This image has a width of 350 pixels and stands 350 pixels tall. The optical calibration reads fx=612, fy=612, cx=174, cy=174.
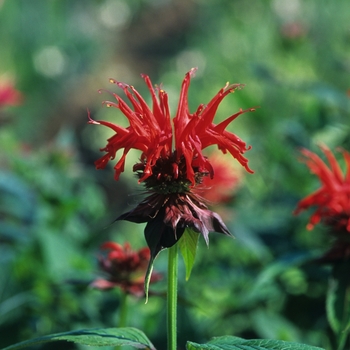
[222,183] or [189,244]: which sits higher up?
[222,183]

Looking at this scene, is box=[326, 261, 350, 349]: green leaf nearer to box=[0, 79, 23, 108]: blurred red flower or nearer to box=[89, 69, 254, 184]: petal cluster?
box=[89, 69, 254, 184]: petal cluster

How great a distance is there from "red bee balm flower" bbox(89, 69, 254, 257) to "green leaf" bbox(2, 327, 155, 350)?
0.15 meters

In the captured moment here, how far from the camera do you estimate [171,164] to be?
3.57 feet

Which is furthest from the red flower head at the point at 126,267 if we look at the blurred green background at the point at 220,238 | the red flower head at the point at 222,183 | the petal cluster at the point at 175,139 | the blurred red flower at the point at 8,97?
the blurred red flower at the point at 8,97

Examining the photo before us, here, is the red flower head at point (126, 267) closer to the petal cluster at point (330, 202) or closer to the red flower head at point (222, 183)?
the petal cluster at point (330, 202)

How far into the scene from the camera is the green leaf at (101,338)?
938mm

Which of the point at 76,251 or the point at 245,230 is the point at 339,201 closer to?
the point at 245,230

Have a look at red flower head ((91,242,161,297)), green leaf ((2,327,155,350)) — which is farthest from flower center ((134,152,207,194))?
red flower head ((91,242,161,297))

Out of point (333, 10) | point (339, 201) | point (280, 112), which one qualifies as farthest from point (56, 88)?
point (339, 201)

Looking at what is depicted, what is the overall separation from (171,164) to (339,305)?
52 cm

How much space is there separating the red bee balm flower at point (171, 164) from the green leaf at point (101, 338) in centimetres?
15

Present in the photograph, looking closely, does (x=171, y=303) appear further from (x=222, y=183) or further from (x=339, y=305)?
(x=222, y=183)

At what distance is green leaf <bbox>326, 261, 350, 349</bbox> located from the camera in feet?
4.17

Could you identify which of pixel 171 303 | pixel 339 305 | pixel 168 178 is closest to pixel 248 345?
pixel 171 303
